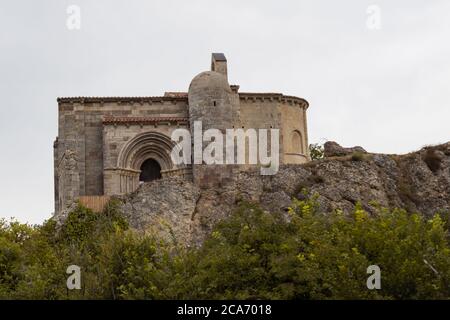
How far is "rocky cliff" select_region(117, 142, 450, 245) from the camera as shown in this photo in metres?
44.7

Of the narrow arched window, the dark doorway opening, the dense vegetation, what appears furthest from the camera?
the narrow arched window

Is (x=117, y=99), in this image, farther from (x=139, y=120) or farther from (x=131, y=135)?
(x=131, y=135)

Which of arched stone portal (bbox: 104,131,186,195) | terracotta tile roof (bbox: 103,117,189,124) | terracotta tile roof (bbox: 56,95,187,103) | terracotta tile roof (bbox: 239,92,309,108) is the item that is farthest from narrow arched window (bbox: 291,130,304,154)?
arched stone portal (bbox: 104,131,186,195)

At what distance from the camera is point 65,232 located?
143 feet

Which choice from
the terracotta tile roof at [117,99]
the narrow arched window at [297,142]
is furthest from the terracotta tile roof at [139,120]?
the narrow arched window at [297,142]

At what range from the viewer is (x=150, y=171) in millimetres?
50031

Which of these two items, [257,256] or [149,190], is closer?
[257,256]

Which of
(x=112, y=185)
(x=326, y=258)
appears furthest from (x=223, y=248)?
(x=112, y=185)

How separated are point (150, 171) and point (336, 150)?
9.89m

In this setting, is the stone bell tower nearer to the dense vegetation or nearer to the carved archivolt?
the carved archivolt

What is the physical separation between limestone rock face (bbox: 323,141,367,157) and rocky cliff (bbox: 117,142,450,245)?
221 cm
